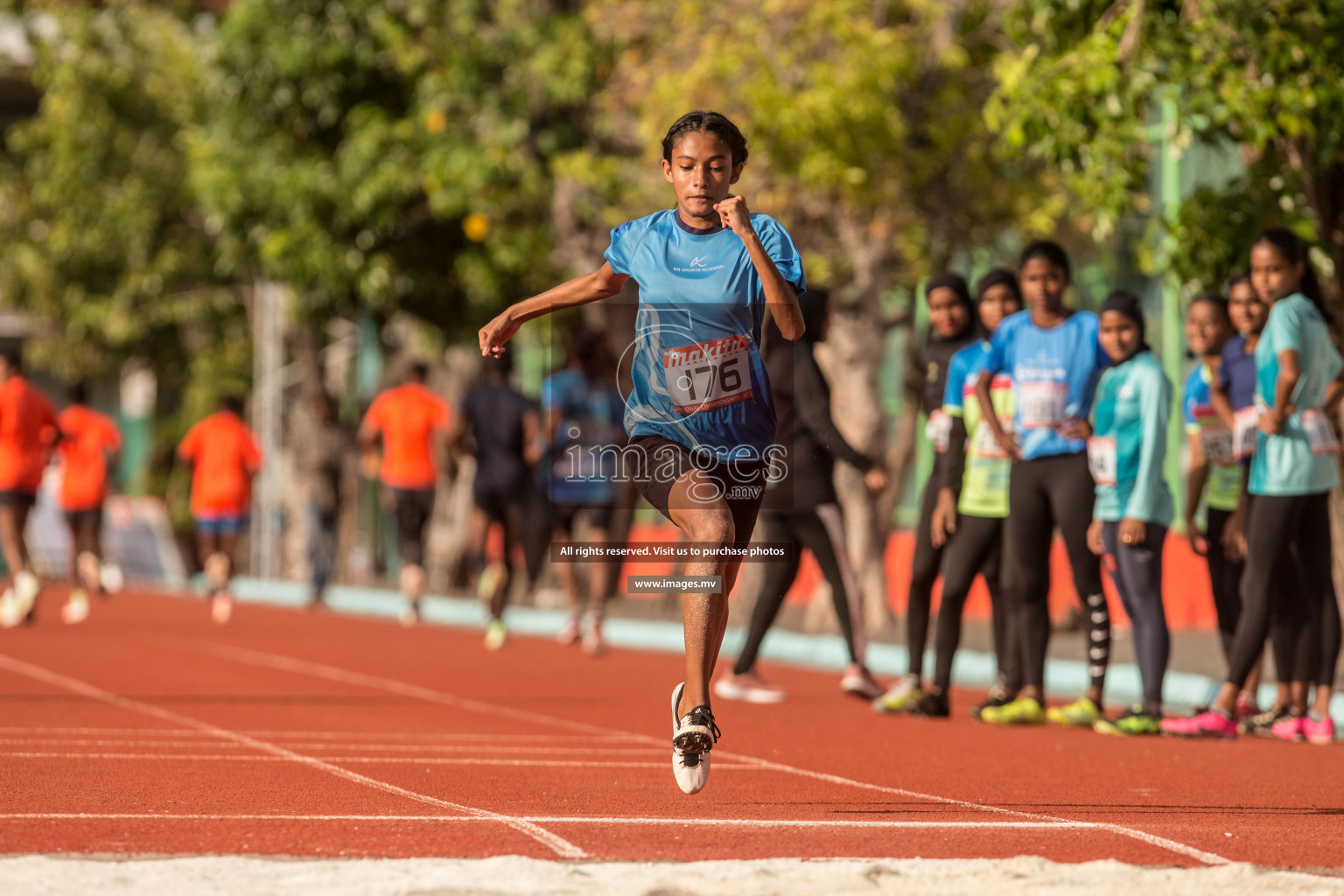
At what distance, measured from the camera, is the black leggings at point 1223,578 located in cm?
1026

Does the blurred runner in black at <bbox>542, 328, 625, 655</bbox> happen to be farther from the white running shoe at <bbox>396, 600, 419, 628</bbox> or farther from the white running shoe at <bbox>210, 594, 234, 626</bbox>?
the white running shoe at <bbox>210, 594, 234, 626</bbox>

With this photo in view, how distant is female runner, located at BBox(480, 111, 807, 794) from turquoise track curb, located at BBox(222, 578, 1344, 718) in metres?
5.01

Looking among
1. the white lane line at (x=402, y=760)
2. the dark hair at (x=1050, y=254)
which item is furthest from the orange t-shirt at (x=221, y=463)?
the white lane line at (x=402, y=760)

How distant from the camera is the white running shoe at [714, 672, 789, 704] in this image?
1141 centimetres

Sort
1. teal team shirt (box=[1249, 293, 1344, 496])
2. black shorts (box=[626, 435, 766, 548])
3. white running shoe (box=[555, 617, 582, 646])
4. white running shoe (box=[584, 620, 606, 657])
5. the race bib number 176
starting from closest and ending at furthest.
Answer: the race bib number 176, black shorts (box=[626, 435, 766, 548]), teal team shirt (box=[1249, 293, 1344, 496]), white running shoe (box=[584, 620, 606, 657]), white running shoe (box=[555, 617, 582, 646])

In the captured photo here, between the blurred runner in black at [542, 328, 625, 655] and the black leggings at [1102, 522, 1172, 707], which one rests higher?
the blurred runner in black at [542, 328, 625, 655]

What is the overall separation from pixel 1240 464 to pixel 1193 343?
77cm

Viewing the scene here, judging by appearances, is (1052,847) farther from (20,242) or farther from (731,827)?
(20,242)

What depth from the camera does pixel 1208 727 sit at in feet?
31.0

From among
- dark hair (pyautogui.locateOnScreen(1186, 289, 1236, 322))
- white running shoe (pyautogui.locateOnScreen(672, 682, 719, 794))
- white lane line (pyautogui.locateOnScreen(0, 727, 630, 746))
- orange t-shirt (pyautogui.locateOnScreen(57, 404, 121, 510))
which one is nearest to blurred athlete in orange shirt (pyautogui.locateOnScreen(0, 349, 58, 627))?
orange t-shirt (pyautogui.locateOnScreen(57, 404, 121, 510))

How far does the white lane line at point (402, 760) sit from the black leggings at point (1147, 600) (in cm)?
252

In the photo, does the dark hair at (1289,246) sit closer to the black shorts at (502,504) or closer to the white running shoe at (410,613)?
the black shorts at (502,504)

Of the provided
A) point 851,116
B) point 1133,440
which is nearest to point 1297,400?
point 1133,440

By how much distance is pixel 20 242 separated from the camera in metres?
32.9
